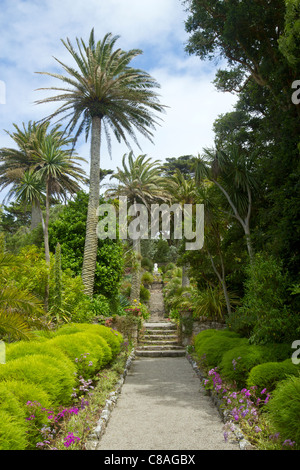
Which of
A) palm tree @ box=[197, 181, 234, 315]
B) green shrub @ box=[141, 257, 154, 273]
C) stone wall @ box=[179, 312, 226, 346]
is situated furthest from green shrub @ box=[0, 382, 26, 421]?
green shrub @ box=[141, 257, 154, 273]

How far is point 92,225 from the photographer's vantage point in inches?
591

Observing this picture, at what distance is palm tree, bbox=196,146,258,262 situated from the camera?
964cm

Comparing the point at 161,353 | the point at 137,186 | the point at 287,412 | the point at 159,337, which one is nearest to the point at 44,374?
the point at 287,412

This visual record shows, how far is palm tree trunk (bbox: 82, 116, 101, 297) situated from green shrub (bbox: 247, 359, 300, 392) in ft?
32.9

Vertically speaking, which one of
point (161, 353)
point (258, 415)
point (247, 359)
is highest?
point (247, 359)

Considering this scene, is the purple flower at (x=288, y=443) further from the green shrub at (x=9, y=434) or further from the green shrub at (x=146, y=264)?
the green shrub at (x=146, y=264)

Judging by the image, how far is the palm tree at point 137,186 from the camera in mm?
20500

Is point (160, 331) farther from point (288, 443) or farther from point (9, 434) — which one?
point (9, 434)

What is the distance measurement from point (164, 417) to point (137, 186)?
1643cm

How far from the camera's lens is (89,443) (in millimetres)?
4227

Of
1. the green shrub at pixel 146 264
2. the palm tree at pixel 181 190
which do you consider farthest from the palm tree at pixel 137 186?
the green shrub at pixel 146 264

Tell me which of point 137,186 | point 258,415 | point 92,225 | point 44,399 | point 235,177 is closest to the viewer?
point 44,399

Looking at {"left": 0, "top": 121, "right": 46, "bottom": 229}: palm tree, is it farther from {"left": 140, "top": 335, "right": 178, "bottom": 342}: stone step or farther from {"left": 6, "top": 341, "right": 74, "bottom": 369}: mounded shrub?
{"left": 6, "top": 341, "right": 74, "bottom": 369}: mounded shrub
